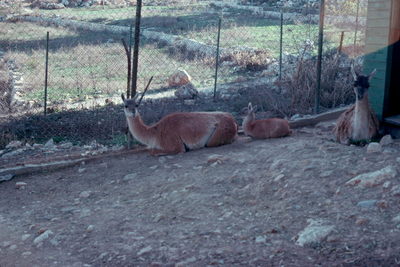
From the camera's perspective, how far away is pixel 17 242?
5.91 meters

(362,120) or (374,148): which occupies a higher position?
(362,120)

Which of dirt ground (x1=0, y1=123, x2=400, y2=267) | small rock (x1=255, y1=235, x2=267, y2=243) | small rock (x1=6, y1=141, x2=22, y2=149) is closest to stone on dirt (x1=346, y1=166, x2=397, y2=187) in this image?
dirt ground (x1=0, y1=123, x2=400, y2=267)

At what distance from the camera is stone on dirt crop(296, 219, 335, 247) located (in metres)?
4.88

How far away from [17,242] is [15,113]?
816 centimetres

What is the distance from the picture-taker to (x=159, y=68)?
20156 millimetres

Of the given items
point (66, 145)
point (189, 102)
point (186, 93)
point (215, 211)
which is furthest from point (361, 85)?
point (186, 93)

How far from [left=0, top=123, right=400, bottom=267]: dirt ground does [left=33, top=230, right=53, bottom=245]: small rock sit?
2cm

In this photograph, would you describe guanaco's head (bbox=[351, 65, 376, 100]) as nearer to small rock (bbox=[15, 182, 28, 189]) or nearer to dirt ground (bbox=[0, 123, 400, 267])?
dirt ground (bbox=[0, 123, 400, 267])

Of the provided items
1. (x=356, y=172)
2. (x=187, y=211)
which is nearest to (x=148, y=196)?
(x=187, y=211)

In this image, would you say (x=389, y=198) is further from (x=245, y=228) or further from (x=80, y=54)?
(x=80, y=54)

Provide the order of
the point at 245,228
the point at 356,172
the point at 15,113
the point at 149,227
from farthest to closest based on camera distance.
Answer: the point at 15,113
the point at 356,172
the point at 149,227
the point at 245,228

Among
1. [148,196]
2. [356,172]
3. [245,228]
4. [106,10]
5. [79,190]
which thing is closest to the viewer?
[245,228]

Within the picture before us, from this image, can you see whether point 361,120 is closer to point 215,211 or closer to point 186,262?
point 215,211

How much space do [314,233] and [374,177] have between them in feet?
4.39
